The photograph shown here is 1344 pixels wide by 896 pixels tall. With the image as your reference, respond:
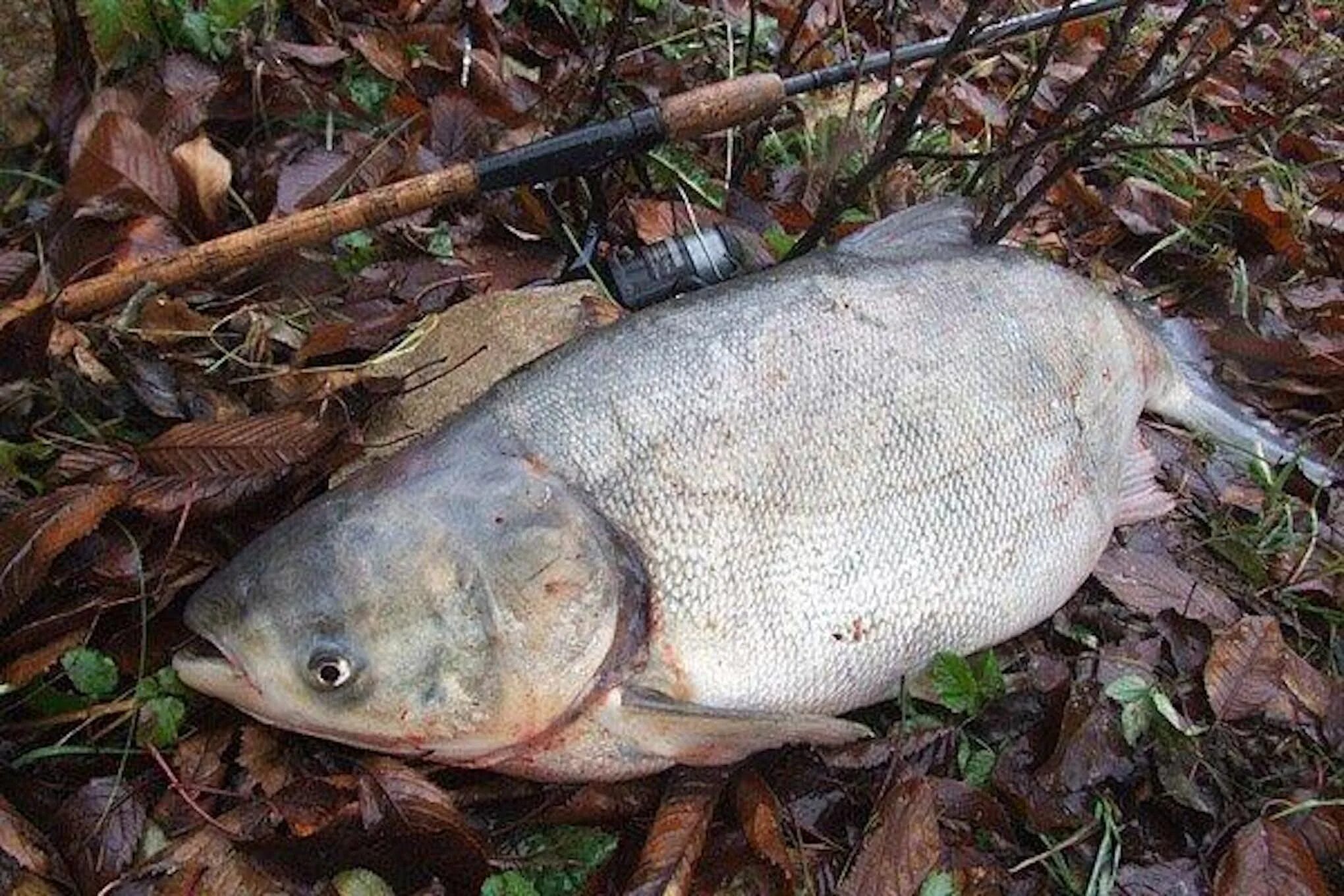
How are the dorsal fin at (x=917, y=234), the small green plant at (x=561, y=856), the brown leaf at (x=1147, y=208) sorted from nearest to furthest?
the small green plant at (x=561, y=856), the dorsal fin at (x=917, y=234), the brown leaf at (x=1147, y=208)

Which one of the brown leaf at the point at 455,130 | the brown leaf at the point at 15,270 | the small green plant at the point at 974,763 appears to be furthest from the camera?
the brown leaf at the point at 455,130

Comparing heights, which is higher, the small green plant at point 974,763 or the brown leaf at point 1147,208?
the brown leaf at point 1147,208

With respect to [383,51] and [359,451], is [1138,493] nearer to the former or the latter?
[359,451]

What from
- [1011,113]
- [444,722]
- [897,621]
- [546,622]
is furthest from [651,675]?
[1011,113]

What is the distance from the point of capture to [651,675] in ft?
7.88

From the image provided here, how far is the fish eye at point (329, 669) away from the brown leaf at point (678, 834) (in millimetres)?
685

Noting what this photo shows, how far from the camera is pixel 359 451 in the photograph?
9.22 ft

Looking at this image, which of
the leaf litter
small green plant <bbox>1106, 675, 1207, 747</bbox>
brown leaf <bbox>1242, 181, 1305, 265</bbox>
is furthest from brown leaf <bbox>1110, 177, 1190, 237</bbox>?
small green plant <bbox>1106, 675, 1207, 747</bbox>

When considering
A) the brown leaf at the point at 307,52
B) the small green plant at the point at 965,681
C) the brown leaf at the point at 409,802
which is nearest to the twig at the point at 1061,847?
the small green plant at the point at 965,681

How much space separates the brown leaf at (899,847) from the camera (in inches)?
99.0

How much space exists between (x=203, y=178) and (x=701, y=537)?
1.75 metres

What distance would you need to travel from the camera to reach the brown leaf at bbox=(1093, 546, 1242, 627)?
3258 millimetres

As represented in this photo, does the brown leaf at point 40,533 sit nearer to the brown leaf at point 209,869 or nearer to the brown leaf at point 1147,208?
the brown leaf at point 209,869

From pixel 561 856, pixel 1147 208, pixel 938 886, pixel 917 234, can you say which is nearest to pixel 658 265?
pixel 917 234
